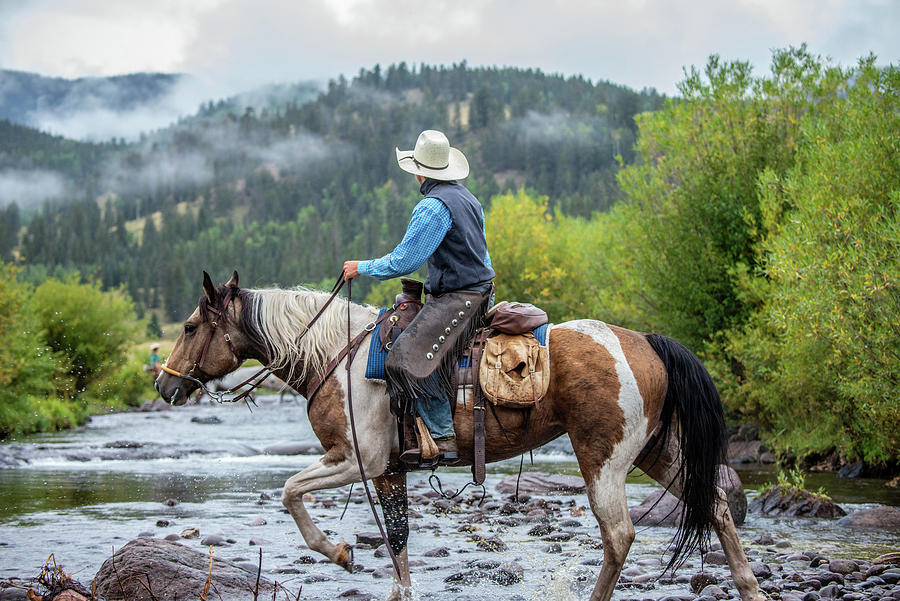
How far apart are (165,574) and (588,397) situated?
443 centimetres

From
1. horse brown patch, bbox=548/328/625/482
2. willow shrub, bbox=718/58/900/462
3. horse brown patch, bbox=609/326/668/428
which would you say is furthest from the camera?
willow shrub, bbox=718/58/900/462

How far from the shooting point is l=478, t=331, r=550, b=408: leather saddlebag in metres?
6.60

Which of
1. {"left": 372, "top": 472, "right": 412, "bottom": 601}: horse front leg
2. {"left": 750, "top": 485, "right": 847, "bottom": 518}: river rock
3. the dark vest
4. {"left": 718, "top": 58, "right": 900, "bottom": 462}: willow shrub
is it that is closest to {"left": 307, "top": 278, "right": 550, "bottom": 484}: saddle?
the dark vest

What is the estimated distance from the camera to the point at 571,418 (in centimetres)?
663

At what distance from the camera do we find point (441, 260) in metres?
6.91

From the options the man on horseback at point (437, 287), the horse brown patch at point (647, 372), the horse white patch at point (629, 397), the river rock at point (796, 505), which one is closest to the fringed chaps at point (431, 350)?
the man on horseback at point (437, 287)

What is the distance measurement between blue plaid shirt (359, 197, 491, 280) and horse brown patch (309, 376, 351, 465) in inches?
43.1

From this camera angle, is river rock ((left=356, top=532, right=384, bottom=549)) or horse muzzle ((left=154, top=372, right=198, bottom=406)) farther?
river rock ((left=356, top=532, right=384, bottom=549))

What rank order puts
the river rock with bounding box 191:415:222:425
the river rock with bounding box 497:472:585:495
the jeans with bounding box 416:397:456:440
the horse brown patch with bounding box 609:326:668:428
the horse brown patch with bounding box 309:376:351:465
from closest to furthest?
the horse brown patch with bounding box 609:326:668:428, the jeans with bounding box 416:397:456:440, the horse brown patch with bounding box 309:376:351:465, the river rock with bounding box 497:472:585:495, the river rock with bounding box 191:415:222:425

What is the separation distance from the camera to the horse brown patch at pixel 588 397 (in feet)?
21.2

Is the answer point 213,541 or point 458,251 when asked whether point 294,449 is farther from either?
point 458,251

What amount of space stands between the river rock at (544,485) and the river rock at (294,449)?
28.8 feet

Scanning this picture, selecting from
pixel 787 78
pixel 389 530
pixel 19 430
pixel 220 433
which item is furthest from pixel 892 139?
pixel 19 430

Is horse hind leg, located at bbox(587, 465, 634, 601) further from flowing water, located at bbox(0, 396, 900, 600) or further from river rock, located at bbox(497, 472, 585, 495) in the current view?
river rock, located at bbox(497, 472, 585, 495)
